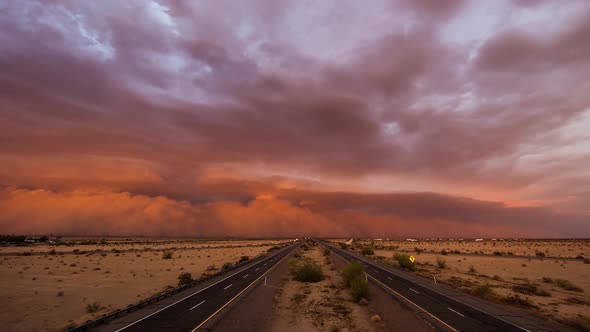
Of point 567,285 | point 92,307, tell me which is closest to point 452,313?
point 567,285

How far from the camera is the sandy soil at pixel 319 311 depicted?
57.7 ft

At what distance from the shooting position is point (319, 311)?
21109 millimetres

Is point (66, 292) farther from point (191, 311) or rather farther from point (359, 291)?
point (359, 291)

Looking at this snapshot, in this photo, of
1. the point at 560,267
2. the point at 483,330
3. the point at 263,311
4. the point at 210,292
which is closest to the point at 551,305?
the point at 483,330

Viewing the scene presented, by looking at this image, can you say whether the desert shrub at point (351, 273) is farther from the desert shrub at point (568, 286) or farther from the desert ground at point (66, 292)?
the desert shrub at point (568, 286)

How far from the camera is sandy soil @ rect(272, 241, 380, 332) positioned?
17.6m

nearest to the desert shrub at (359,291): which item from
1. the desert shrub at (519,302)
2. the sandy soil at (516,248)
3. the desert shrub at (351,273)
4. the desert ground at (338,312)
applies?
the desert ground at (338,312)

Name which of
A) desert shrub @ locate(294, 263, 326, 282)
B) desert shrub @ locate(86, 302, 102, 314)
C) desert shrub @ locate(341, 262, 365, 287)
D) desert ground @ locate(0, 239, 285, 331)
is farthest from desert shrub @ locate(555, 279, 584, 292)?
desert shrub @ locate(86, 302, 102, 314)

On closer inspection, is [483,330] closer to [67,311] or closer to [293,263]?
[67,311]

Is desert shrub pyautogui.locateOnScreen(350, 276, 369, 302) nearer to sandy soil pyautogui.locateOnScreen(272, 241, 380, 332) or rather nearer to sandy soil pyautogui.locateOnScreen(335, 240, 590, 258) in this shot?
sandy soil pyautogui.locateOnScreen(272, 241, 380, 332)

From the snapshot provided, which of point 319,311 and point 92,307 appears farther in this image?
point 92,307

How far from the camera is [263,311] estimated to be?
67.4 feet

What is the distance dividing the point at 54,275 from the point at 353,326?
3561 cm

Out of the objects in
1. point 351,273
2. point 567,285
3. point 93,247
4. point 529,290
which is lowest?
point 93,247
